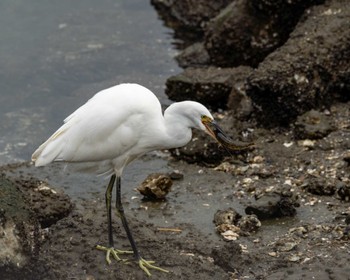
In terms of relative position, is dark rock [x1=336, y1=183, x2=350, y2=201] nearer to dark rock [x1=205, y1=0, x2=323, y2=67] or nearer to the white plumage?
the white plumage

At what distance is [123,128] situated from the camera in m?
6.40

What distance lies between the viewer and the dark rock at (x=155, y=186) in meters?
8.11

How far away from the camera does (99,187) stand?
870 centimetres

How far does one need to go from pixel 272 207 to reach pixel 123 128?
5.75ft

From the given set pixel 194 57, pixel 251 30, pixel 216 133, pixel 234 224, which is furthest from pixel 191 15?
pixel 216 133

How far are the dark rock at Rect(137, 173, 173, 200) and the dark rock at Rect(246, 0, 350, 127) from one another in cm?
152

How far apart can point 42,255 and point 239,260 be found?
154 centimetres

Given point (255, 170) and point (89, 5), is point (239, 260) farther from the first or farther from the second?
point (89, 5)

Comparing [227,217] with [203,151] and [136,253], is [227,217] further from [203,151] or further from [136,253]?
[203,151]

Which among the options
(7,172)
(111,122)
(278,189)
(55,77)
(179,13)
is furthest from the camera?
(179,13)

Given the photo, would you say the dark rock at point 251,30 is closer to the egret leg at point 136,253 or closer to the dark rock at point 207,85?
the dark rock at point 207,85

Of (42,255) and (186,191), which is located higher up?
(42,255)

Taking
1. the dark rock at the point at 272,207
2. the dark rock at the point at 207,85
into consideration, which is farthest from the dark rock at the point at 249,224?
the dark rock at the point at 207,85

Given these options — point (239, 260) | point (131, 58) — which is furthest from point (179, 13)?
point (239, 260)
